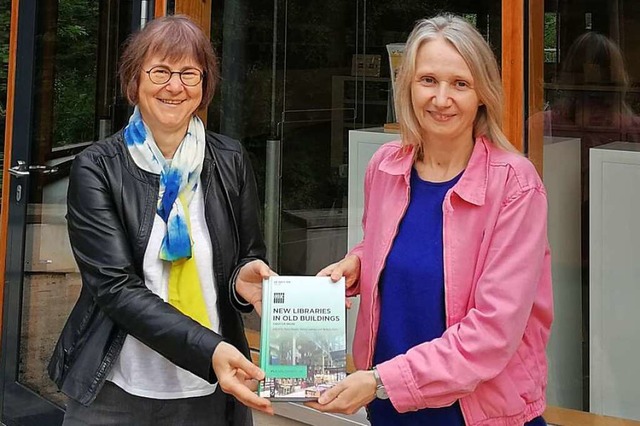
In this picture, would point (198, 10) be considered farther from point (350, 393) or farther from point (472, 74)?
point (350, 393)

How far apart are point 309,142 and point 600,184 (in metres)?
1.49

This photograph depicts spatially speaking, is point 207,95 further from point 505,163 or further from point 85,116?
point 85,116

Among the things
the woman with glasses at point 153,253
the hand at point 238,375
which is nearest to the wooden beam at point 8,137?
the woman with glasses at point 153,253

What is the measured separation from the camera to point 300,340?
1.41 metres

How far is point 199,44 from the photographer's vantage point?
1.59 metres

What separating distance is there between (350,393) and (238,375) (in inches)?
8.8

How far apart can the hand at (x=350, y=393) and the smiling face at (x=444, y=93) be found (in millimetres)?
457

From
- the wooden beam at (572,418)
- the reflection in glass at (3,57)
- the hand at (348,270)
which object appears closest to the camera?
the hand at (348,270)

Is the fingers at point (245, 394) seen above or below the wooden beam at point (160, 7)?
below

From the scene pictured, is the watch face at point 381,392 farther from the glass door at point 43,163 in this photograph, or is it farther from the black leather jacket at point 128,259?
the glass door at point 43,163

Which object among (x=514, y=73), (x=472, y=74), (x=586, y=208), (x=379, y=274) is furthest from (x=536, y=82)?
(x=379, y=274)

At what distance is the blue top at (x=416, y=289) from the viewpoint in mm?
1366

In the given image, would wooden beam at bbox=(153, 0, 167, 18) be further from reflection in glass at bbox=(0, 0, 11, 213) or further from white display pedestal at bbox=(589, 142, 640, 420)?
white display pedestal at bbox=(589, 142, 640, 420)

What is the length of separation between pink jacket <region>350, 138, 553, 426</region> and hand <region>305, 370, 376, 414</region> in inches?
1.3
